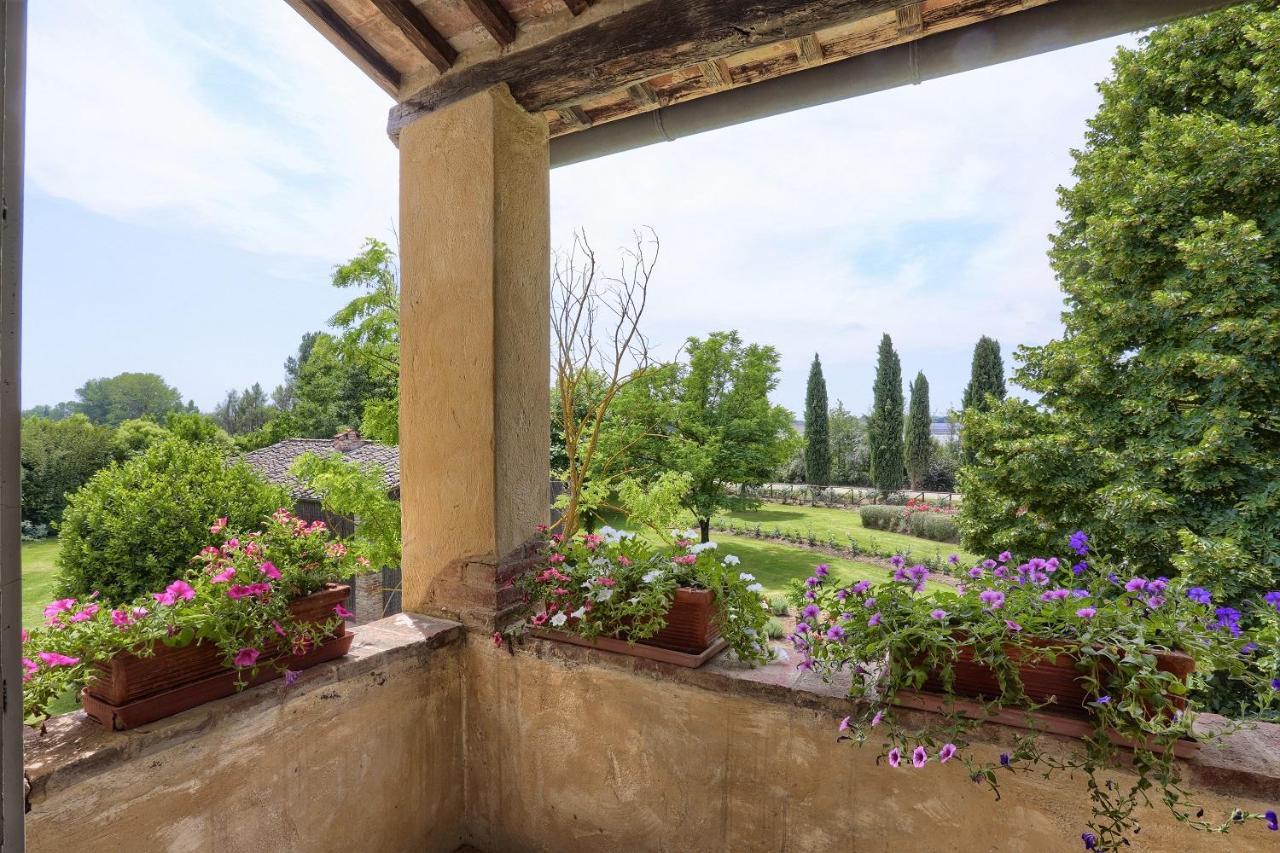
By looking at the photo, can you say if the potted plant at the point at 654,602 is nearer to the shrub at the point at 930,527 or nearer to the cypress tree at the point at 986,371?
the cypress tree at the point at 986,371

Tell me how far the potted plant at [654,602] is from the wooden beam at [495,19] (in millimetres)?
1702

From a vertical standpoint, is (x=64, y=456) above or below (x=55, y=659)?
above

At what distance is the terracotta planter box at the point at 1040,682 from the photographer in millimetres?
1288

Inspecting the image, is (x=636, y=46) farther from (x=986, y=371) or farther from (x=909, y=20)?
(x=986, y=371)

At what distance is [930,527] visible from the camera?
1271 centimetres

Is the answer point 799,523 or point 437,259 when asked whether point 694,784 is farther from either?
point 799,523

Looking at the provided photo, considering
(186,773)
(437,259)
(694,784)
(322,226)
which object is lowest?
(694,784)

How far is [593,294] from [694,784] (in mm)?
2367

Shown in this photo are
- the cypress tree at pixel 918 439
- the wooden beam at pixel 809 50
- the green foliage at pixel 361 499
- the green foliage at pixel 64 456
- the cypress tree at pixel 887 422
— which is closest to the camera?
the wooden beam at pixel 809 50

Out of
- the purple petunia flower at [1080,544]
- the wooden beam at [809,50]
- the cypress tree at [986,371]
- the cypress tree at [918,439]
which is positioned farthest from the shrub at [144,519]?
the cypress tree at [918,439]

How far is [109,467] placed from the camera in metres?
9.46

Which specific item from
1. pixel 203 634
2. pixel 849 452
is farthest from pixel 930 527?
pixel 203 634

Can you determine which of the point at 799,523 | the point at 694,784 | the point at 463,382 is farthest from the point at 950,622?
the point at 799,523

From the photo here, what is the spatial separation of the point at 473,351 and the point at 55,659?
4.04 ft
